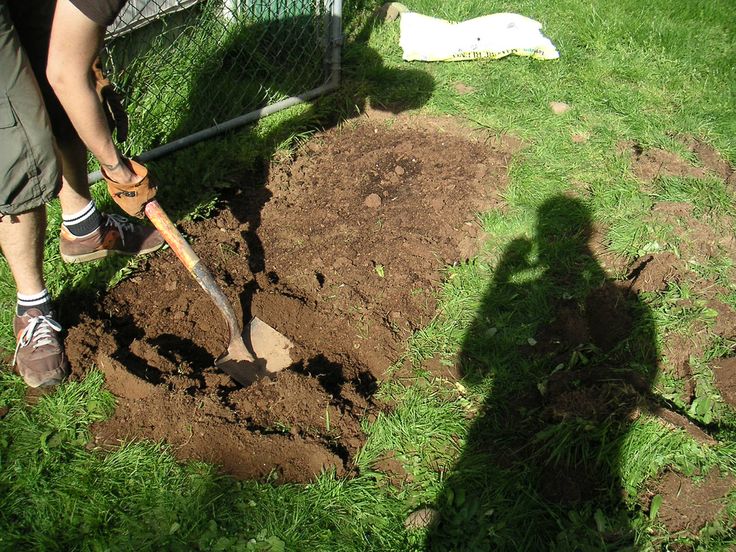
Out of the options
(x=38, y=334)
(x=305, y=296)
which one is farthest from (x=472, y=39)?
(x=38, y=334)

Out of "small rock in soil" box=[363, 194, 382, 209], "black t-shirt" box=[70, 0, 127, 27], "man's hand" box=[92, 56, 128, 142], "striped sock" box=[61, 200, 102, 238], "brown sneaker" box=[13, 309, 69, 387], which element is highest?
"black t-shirt" box=[70, 0, 127, 27]

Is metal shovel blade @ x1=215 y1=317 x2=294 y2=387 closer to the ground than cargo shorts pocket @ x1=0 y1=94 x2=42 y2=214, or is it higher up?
closer to the ground

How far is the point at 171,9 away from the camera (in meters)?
4.04

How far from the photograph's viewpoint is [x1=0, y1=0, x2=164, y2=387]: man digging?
193cm

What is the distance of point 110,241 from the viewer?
117 inches

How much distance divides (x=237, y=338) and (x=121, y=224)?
0.90 m

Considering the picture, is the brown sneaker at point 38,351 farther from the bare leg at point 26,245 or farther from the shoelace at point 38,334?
the bare leg at point 26,245

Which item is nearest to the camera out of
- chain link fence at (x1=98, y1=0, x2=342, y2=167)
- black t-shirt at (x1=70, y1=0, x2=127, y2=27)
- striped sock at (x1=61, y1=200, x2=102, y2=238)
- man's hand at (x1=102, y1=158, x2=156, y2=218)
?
black t-shirt at (x1=70, y1=0, x2=127, y2=27)

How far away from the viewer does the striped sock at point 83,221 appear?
2.87 meters

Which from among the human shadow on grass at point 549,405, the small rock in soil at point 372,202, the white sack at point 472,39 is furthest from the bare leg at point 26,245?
the white sack at point 472,39

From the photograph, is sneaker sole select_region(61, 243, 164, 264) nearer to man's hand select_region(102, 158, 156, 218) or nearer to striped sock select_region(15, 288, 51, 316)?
striped sock select_region(15, 288, 51, 316)

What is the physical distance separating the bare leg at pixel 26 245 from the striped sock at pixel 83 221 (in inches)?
14.2

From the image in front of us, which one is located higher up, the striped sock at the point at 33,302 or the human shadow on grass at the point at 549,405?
the striped sock at the point at 33,302

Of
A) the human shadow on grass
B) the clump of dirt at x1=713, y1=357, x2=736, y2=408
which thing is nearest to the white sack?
the human shadow on grass
